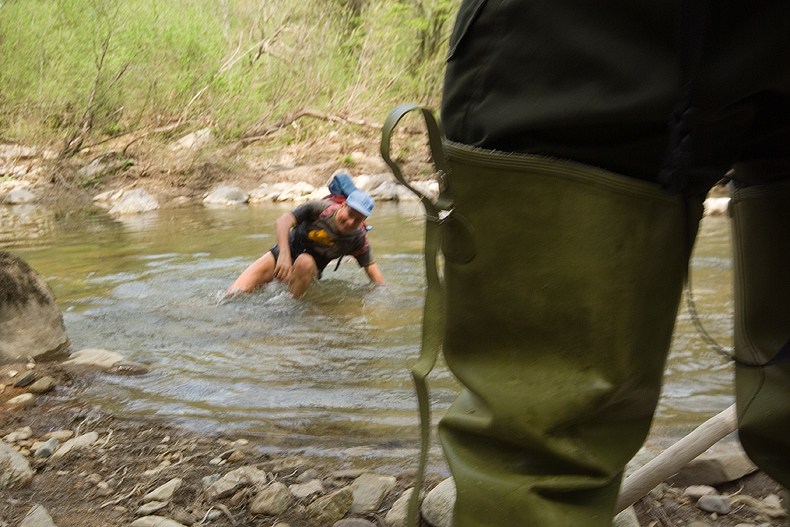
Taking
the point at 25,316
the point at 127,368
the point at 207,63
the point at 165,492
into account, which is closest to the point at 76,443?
the point at 165,492

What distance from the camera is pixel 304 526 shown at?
6.59 ft

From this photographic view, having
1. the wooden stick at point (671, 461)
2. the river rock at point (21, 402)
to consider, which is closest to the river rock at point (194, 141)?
the river rock at point (21, 402)

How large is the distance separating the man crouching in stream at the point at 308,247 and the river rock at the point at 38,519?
4032 millimetres

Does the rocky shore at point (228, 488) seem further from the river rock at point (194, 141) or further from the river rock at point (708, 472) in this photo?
the river rock at point (194, 141)

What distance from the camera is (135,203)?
12719mm

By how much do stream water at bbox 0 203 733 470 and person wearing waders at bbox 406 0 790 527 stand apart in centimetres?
166

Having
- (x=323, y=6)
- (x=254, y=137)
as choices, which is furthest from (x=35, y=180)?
(x=323, y=6)

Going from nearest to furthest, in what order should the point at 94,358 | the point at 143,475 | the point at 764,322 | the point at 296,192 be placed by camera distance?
the point at 764,322 → the point at 143,475 → the point at 94,358 → the point at 296,192

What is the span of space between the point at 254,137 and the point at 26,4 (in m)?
4.95

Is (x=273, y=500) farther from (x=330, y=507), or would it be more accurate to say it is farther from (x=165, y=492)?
(x=165, y=492)

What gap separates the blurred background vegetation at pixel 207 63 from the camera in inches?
530

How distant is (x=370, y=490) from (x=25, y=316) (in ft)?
8.65

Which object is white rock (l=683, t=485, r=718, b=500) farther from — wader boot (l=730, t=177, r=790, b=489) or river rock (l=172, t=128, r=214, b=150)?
river rock (l=172, t=128, r=214, b=150)

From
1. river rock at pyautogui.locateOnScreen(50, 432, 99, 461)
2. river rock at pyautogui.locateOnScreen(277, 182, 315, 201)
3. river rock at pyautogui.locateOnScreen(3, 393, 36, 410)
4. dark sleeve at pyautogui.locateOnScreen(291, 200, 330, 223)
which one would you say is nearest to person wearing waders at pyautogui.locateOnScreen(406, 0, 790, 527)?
river rock at pyautogui.locateOnScreen(50, 432, 99, 461)
